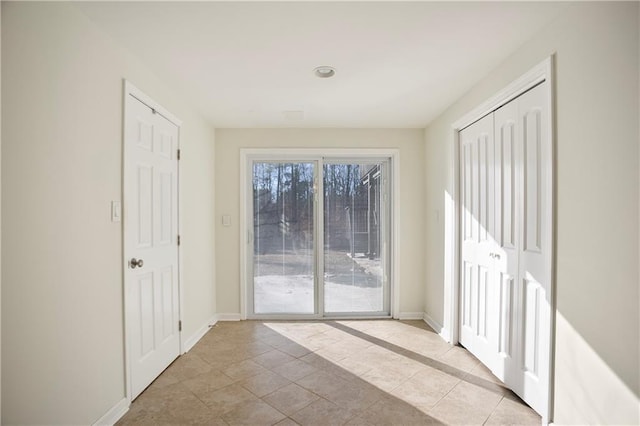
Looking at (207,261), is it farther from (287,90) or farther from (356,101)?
(356,101)

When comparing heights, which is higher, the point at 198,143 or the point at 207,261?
the point at 198,143

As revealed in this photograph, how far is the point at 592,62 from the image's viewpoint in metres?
1.63

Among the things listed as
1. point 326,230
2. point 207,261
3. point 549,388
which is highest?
point 326,230

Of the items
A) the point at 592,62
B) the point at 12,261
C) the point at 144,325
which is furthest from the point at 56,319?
the point at 592,62

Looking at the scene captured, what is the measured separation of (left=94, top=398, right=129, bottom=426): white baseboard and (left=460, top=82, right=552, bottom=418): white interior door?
260cm

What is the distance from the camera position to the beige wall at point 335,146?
13.5 feet

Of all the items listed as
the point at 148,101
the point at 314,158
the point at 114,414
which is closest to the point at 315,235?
the point at 314,158

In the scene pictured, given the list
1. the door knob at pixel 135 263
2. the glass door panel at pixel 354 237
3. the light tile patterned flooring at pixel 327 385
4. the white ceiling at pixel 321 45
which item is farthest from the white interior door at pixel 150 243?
the glass door panel at pixel 354 237

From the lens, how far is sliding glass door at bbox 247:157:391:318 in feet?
13.8

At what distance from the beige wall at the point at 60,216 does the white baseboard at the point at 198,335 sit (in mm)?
1045

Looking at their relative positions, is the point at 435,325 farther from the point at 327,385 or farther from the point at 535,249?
the point at 535,249

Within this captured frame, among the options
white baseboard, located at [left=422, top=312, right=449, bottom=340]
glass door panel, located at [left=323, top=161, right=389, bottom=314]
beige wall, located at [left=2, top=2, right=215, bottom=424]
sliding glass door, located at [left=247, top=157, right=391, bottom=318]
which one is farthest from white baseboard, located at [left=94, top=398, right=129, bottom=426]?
white baseboard, located at [left=422, top=312, right=449, bottom=340]

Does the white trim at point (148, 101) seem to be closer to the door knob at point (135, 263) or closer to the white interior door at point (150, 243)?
the white interior door at point (150, 243)

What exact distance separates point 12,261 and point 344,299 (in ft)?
11.2
